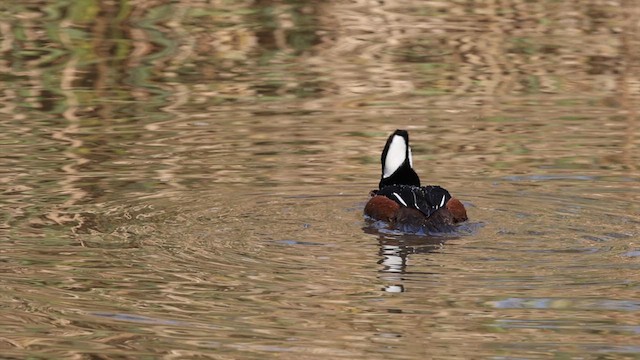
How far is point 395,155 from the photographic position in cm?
1148

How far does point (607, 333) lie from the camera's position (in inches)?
304

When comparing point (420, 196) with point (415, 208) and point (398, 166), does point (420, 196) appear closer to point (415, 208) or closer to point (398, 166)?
point (415, 208)

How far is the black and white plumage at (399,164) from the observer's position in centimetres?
1145

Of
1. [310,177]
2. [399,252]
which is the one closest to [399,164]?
[310,177]

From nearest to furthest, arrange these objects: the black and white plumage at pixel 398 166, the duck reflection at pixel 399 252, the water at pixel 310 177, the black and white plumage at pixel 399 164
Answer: the water at pixel 310 177 → the duck reflection at pixel 399 252 → the black and white plumage at pixel 398 166 → the black and white plumage at pixel 399 164

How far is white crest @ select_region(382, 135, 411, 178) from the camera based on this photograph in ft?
37.6

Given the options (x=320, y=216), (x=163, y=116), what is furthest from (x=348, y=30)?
(x=320, y=216)

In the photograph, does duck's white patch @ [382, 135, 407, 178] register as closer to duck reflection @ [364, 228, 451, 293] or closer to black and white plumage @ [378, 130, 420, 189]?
black and white plumage @ [378, 130, 420, 189]

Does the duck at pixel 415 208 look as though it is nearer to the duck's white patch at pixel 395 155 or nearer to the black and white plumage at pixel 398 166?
the black and white plumage at pixel 398 166

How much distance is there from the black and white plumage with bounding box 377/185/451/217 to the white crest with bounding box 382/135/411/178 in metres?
0.65

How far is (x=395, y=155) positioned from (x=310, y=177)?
25.5 inches

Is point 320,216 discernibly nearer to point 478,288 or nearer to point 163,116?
point 478,288

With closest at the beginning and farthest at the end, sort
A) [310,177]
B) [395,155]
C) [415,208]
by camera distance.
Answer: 1. [415,208]
2. [395,155]
3. [310,177]

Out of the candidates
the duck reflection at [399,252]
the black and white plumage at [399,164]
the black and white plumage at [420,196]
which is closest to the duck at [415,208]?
the black and white plumage at [420,196]
